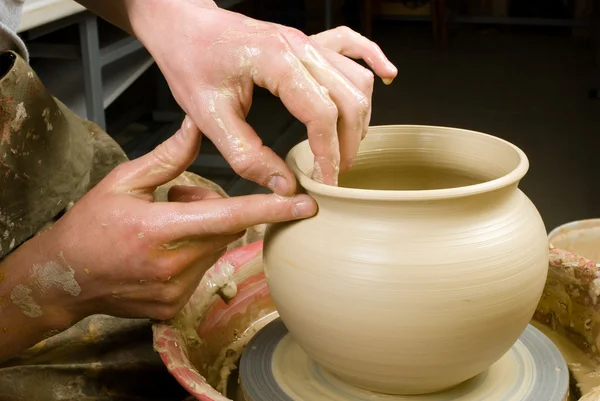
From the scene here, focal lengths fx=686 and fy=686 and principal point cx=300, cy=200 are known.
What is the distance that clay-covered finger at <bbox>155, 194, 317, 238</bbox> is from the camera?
0.91 metres

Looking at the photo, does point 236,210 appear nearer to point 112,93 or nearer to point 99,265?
point 99,265

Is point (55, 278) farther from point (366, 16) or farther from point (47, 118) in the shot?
point (366, 16)

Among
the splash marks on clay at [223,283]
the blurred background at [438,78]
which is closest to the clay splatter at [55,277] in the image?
the splash marks on clay at [223,283]

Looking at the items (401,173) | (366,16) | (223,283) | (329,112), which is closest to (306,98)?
(329,112)

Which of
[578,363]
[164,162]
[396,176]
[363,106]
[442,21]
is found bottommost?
[442,21]

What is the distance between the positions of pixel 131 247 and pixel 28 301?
25 cm

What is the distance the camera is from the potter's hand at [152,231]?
3.09ft

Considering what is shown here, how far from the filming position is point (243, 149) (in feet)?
2.94

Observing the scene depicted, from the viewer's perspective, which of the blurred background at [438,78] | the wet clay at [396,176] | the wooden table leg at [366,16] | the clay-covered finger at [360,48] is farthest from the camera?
the wooden table leg at [366,16]

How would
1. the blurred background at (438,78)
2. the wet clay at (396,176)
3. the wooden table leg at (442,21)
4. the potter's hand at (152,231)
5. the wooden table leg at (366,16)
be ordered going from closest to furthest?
1. the potter's hand at (152,231)
2. the wet clay at (396,176)
3. the blurred background at (438,78)
4. the wooden table leg at (366,16)
5. the wooden table leg at (442,21)

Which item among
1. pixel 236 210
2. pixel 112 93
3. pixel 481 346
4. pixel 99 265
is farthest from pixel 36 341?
pixel 112 93

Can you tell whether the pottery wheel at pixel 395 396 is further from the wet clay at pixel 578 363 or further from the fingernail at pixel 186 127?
the fingernail at pixel 186 127

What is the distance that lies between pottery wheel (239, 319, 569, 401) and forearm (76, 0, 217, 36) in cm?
54

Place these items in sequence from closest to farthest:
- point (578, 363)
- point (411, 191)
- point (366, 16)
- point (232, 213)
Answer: point (411, 191), point (232, 213), point (578, 363), point (366, 16)
